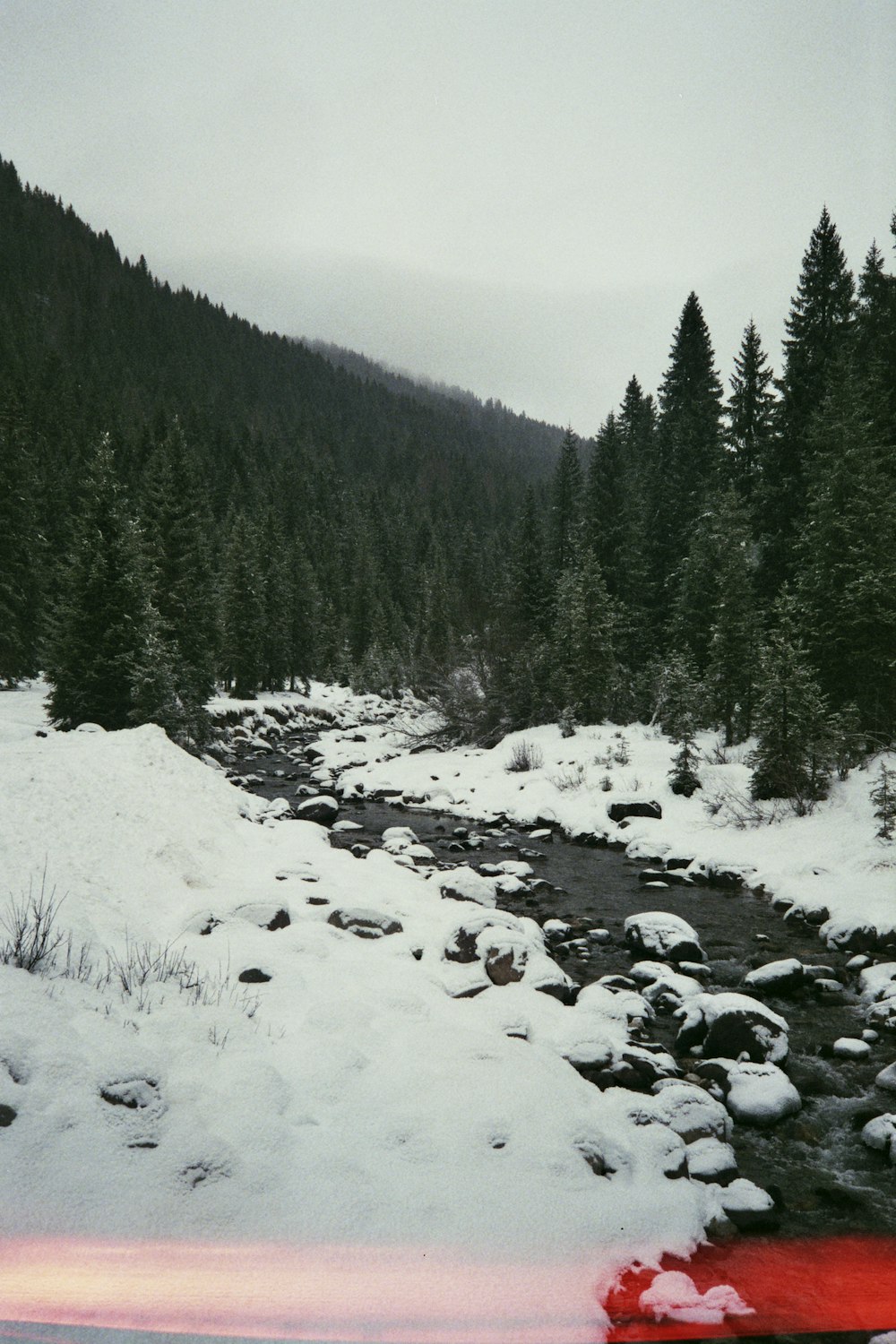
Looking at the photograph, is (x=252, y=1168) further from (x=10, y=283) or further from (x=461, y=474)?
(x=10, y=283)

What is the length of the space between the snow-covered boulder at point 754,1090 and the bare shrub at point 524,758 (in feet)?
53.2

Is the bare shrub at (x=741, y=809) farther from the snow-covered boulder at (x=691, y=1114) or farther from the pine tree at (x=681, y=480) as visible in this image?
the pine tree at (x=681, y=480)

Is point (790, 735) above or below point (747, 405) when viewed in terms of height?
below

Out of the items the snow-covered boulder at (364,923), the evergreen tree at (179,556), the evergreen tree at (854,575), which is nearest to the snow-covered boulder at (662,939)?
the snow-covered boulder at (364,923)

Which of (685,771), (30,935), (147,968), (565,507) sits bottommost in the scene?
(147,968)

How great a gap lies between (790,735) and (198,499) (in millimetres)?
35095

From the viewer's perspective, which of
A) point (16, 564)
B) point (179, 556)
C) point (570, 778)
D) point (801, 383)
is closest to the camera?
point (570, 778)

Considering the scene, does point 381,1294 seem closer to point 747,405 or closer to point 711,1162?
point 711,1162

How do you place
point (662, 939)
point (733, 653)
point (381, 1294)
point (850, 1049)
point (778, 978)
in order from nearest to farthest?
point (381, 1294) → point (850, 1049) → point (778, 978) → point (662, 939) → point (733, 653)

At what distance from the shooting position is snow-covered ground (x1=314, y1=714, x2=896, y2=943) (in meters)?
10.9

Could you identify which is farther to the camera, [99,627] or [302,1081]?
[99,627]

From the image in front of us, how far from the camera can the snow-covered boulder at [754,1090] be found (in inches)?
230

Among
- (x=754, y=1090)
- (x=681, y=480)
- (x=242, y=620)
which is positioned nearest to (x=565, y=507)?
(x=681, y=480)

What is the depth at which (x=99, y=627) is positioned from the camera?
2209 centimetres
